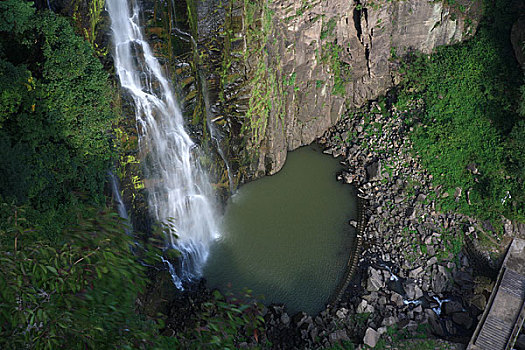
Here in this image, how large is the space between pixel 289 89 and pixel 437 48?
6972 millimetres

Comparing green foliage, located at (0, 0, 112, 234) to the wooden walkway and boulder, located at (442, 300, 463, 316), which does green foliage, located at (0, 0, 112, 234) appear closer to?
boulder, located at (442, 300, 463, 316)

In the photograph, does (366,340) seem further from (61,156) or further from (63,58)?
Result: (63,58)

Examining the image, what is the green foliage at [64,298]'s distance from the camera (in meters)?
4.02

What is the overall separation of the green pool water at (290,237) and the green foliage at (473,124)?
375cm

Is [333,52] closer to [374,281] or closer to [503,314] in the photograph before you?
[374,281]

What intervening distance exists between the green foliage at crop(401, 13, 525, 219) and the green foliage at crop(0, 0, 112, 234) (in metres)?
12.2

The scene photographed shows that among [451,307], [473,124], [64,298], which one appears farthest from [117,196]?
[473,124]

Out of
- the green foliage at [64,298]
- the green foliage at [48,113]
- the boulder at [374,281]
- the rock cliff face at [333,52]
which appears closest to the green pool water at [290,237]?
the boulder at [374,281]

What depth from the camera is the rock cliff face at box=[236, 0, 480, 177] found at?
1752cm

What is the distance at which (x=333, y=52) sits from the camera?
1912cm

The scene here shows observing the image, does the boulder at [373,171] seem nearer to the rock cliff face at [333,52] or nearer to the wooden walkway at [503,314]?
the rock cliff face at [333,52]

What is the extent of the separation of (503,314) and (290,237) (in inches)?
276

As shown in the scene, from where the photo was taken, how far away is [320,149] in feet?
65.9

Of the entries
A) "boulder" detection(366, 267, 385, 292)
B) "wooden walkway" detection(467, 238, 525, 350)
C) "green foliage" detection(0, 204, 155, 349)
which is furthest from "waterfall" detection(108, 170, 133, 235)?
"wooden walkway" detection(467, 238, 525, 350)
